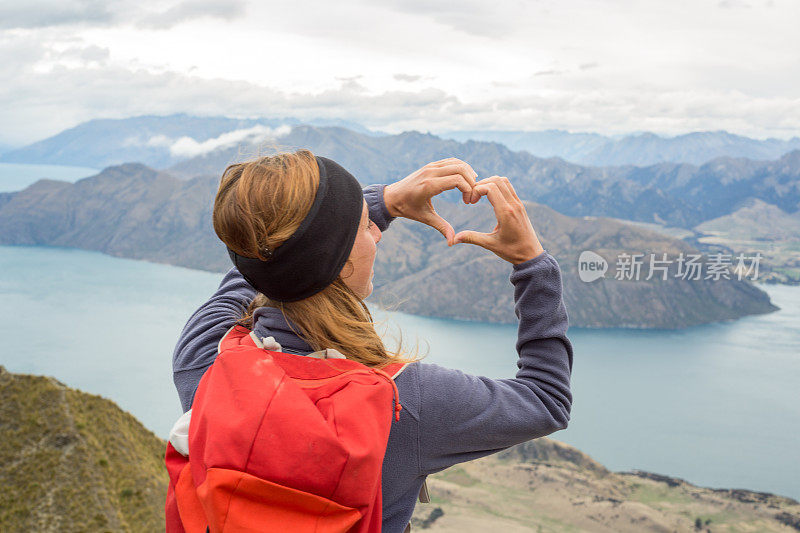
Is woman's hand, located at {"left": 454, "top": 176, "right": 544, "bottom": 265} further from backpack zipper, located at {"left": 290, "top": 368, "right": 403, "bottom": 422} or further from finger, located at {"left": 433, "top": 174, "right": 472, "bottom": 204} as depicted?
backpack zipper, located at {"left": 290, "top": 368, "right": 403, "bottom": 422}

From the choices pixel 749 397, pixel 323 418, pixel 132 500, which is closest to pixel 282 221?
pixel 323 418

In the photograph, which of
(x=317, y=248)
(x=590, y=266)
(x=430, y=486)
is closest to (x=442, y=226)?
(x=317, y=248)

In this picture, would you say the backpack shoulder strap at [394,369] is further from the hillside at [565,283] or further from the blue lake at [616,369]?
the hillside at [565,283]

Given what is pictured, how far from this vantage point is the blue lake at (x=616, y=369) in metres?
66.1

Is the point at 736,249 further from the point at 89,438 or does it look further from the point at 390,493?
the point at 390,493

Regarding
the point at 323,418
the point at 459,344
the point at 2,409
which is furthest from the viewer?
the point at 459,344

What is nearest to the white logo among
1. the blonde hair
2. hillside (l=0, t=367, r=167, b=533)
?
hillside (l=0, t=367, r=167, b=533)

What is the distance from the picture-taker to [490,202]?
4.29 feet

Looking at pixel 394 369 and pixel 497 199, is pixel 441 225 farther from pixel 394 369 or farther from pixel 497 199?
pixel 394 369

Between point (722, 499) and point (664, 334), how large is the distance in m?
62.4

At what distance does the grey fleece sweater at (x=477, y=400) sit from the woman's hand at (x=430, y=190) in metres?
0.22

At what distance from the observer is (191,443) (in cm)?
121

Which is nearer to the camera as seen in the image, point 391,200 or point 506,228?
point 506,228

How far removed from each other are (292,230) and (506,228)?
0.47 m
